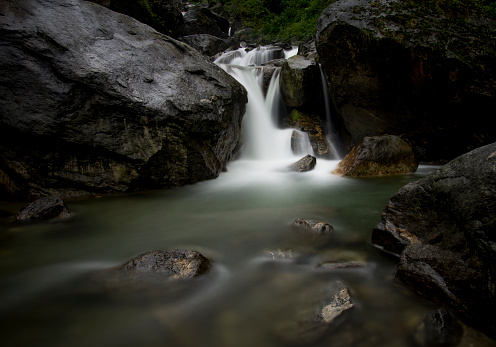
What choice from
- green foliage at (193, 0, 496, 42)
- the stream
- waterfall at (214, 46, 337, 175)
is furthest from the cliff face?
green foliage at (193, 0, 496, 42)

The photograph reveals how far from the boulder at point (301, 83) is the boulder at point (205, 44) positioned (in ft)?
25.8

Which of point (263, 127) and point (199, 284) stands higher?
point (263, 127)

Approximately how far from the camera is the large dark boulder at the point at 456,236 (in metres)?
1.84

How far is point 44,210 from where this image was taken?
156 inches

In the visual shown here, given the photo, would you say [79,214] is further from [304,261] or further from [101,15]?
[101,15]

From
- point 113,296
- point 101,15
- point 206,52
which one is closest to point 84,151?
point 101,15

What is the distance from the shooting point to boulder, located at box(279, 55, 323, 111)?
32.8ft

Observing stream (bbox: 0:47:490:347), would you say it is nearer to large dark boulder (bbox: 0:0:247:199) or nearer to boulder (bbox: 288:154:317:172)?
large dark boulder (bbox: 0:0:247:199)

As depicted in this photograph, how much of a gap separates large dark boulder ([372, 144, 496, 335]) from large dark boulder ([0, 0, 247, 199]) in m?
4.34

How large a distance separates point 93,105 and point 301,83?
7.31 meters

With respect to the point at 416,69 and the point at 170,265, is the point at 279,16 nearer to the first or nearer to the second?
the point at 416,69

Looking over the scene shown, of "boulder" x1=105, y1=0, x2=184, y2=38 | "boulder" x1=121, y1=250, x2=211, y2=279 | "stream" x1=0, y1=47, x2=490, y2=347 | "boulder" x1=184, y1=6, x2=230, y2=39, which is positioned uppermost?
"boulder" x1=184, y1=6, x2=230, y2=39

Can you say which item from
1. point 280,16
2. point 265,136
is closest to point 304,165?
point 265,136

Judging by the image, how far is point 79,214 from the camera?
4273 millimetres
